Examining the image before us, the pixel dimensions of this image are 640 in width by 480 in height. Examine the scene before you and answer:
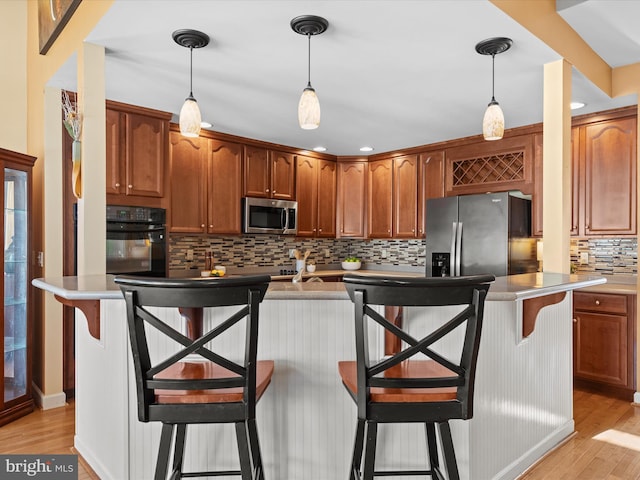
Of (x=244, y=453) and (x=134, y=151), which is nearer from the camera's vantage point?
(x=244, y=453)

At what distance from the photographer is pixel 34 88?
332cm

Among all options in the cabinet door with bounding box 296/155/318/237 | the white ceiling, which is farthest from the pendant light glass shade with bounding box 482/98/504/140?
the cabinet door with bounding box 296/155/318/237

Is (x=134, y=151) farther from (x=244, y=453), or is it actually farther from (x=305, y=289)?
(x=244, y=453)

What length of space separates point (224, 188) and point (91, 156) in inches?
82.4

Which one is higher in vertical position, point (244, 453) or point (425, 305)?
point (425, 305)

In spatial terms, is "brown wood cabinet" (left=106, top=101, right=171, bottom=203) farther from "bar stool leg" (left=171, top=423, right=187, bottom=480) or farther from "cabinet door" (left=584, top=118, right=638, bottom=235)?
"cabinet door" (left=584, top=118, right=638, bottom=235)

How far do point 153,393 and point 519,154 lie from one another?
4027mm

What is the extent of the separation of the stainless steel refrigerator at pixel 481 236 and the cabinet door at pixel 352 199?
1208 millimetres

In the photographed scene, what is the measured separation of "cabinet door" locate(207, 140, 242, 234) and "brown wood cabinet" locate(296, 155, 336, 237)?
0.85 m

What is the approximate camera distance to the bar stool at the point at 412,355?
131cm

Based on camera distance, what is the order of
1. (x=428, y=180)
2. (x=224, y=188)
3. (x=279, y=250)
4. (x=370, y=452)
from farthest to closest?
(x=279, y=250) → (x=428, y=180) → (x=224, y=188) → (x=370, y=452)

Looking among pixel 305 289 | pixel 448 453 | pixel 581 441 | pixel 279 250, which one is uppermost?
pixel 279 250

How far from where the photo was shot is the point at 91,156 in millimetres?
2357

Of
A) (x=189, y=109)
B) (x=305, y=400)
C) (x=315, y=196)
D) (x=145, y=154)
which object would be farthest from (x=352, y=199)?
(x=305, y=400)
